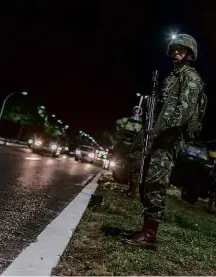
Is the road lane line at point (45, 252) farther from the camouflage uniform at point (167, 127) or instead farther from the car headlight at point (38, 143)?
the car headlight at point (38, 143)

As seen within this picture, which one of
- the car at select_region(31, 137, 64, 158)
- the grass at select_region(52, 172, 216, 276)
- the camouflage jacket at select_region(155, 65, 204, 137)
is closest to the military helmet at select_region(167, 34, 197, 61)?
the camouflage jacket at select_region(155, 65, 204, 137)

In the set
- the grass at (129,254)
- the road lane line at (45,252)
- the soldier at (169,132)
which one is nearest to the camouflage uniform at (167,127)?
the soldier at (169,132)

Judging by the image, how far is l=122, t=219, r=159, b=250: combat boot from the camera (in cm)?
374

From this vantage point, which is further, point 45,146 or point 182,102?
point 45,146

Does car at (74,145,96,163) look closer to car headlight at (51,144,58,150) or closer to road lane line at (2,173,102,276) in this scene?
car headlight at (51,144,58,150)

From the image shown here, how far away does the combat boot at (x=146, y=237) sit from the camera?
3.74m

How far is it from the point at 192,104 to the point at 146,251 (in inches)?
54.6

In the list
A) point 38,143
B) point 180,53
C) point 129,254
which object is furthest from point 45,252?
point 38,143

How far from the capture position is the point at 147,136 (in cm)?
420

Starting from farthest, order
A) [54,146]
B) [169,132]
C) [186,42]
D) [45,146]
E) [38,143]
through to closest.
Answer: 1. [54,146]
2. [45,146]
3. [38,143]
4. [186,42]
5. [169,132]

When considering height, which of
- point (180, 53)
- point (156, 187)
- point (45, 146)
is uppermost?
point (180, 53)

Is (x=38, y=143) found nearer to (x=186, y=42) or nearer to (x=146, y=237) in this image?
(x=186, y=42)

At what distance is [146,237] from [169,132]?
983mm

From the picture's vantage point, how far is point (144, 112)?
4523 mm
